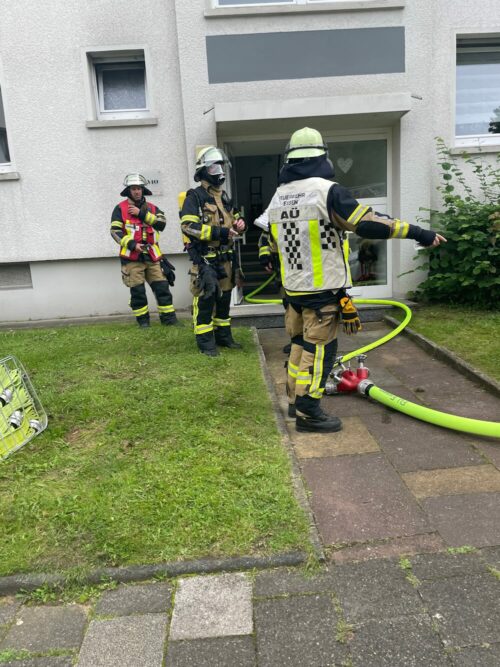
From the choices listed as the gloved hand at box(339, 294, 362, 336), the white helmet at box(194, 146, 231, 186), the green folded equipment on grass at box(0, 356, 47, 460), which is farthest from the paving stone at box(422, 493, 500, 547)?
the white helmet at box(194, 146, 231, 186)

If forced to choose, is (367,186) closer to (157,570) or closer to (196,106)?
(196,106)

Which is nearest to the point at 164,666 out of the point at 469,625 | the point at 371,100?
the point at 469,625

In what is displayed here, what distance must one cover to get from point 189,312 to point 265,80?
363 cm

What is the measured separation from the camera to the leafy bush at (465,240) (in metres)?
7.07

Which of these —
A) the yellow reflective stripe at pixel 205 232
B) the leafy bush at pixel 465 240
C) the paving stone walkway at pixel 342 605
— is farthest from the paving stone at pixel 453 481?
the leafy bush at pixel 465 240

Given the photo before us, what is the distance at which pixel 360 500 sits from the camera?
2.94 m

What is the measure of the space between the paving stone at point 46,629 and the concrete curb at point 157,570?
12 centimetres

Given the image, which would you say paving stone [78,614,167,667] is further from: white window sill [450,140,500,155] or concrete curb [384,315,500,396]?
white window sill [450,140,500,155]

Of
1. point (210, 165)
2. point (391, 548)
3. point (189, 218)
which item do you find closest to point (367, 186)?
point (210, 165)

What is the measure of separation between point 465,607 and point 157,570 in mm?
1367

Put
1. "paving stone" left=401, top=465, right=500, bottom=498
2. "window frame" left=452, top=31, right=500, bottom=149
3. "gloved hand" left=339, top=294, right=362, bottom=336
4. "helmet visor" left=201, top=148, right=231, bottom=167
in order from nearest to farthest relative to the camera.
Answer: "paving stone" left=401, top=465, right=500, bottom=498 < "gloved hand" left=339, top=294, right=362, bottom=336 < "helmet visor" left=201, top=148, right=231, bottom=167 < "window frame" left=452, top=31, right=500, bottom=149

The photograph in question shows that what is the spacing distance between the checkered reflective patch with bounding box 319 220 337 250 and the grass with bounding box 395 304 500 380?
7.61ft

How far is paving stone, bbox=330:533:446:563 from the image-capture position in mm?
2477

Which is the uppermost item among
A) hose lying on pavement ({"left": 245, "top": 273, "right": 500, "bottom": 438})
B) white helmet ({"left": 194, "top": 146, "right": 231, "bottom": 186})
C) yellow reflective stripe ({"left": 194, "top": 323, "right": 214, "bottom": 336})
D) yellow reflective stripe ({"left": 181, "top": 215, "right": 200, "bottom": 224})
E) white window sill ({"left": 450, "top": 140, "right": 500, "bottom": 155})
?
white window sill ({"left": 450, "top": 140, "right": 500, "bottom": 155})
